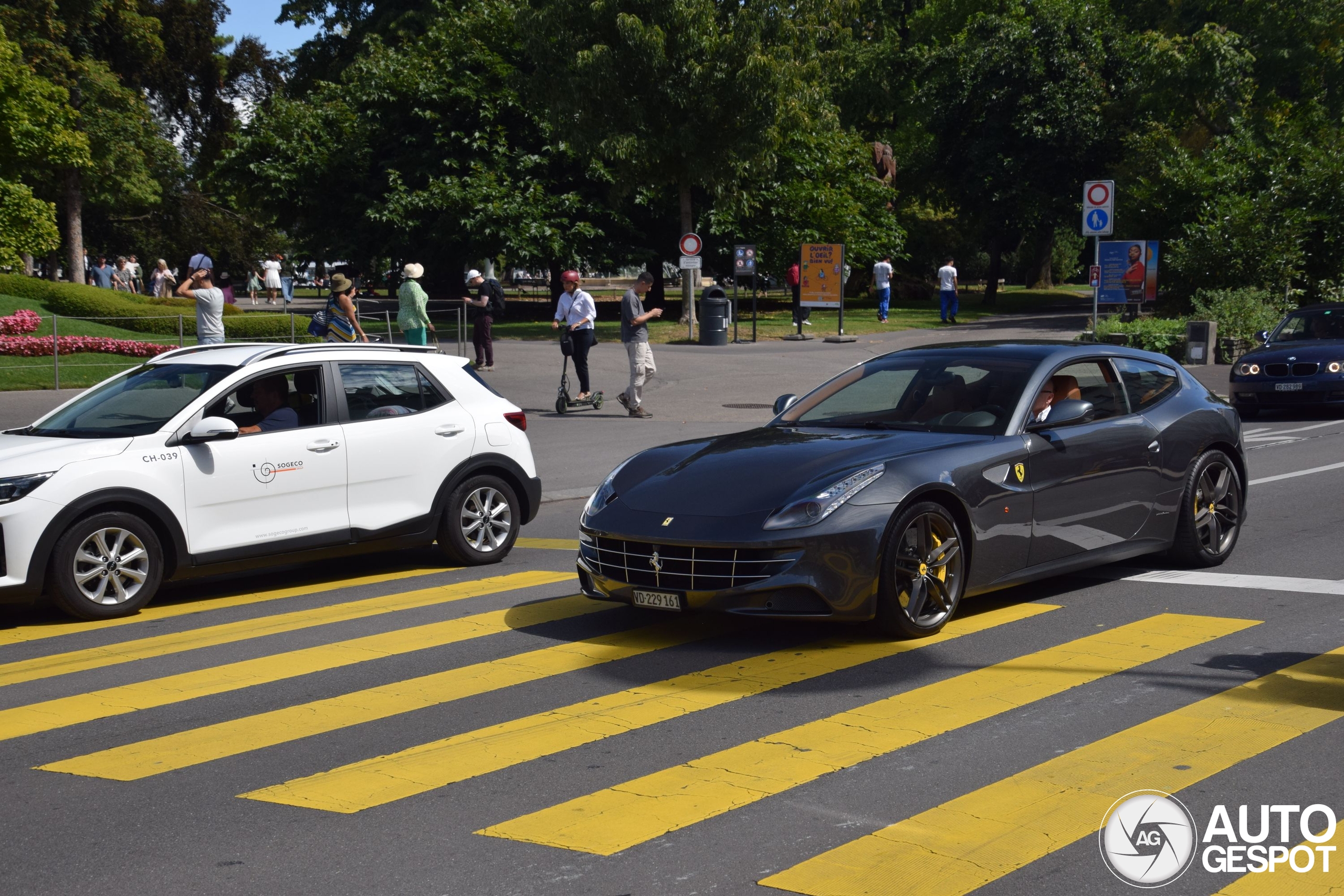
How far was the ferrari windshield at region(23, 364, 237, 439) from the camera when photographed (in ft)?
28.4

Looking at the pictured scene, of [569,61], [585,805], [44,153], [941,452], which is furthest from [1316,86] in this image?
[585,805]

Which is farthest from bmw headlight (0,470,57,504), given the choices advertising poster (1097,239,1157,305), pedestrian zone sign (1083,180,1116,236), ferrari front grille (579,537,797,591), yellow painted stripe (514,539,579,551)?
advertising poster (1097,239,1157,305)

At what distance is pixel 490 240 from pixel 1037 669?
1345 inches

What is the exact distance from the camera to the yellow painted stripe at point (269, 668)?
613 centimetres

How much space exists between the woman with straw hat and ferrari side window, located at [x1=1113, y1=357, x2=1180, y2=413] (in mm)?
12541

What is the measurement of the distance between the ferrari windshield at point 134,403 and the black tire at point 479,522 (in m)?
1.79

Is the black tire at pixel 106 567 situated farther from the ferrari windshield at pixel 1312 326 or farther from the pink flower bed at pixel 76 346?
the pink flower bed at pixel 76 346

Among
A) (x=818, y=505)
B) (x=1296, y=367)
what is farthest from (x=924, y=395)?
(x=1296, y=367)

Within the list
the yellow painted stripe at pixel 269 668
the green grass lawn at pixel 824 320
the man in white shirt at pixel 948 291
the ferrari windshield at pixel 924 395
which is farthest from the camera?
the man in white shirt at pixel 948 291

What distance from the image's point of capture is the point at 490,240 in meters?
39.3

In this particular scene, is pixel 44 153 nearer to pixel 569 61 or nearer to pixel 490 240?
pixel 490 240

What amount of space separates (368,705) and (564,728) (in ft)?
3.31

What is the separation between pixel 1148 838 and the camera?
4.39 meters

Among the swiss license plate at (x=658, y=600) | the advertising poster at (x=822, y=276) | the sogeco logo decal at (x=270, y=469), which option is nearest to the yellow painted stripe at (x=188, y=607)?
→ the sogeco logo decal at (x=270, y=469)
